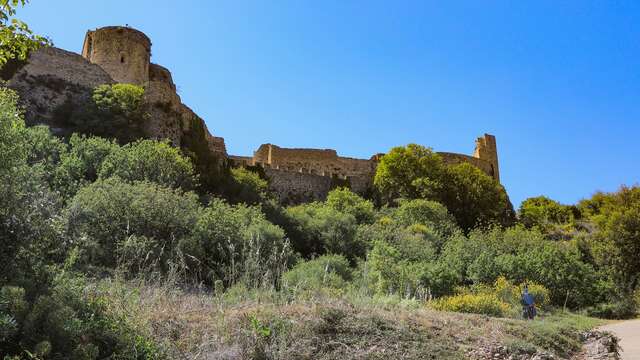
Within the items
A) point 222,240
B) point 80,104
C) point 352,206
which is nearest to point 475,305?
point 222,240

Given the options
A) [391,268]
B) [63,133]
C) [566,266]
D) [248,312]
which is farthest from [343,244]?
[248,312]

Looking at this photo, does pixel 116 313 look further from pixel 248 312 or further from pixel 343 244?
pixel 343 244

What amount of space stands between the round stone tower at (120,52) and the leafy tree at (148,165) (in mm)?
10740

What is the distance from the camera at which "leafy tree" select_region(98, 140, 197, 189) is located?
21438 mm

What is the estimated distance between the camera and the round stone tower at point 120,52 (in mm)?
33081

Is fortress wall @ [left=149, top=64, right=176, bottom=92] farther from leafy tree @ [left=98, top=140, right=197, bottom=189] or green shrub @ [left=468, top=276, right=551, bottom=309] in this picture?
green shrub @ [left=468, top=276, right=551, bottom=309]

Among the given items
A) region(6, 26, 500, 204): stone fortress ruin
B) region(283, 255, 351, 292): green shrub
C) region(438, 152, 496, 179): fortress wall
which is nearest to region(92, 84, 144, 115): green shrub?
region(6, 26, 500, 204): stone fortress ruin

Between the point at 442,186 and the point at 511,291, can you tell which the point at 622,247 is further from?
the point at 442,186

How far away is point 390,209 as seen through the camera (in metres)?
36.6

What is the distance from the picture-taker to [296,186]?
38.3m

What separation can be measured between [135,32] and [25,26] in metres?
27.8

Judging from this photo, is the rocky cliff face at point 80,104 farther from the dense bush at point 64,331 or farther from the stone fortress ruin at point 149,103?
the dense bush at point 64,331

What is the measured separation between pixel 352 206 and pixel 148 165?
515 inches

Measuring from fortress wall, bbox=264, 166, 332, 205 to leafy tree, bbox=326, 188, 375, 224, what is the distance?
4.06 meters
